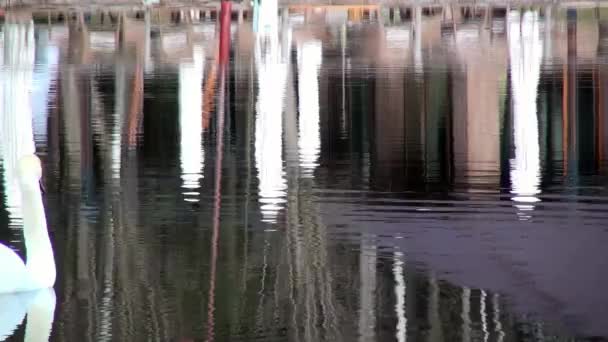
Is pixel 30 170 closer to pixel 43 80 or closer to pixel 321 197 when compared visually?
pixel 321 197

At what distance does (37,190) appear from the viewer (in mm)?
11578

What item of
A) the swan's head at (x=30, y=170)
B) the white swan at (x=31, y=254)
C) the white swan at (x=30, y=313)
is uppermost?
the swan's head at (x=30, y=170)

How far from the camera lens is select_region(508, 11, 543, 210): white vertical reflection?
55.3ft

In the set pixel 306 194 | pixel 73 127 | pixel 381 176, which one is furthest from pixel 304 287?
pixel 73 127

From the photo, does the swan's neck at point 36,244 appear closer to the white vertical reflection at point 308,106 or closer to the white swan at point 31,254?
the white swan at point 31,254

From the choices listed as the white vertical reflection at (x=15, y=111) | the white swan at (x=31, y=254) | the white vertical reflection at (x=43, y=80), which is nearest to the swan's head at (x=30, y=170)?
the white swan at (x=31, y=254)

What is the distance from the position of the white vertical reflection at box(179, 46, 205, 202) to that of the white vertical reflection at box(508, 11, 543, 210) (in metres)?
3.17

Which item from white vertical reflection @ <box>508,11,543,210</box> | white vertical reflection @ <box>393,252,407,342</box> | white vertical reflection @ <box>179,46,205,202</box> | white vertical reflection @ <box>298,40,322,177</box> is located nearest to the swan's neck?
white vertical reflection @ <box>393,252,407,342</box>

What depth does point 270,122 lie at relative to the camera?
23.8 m

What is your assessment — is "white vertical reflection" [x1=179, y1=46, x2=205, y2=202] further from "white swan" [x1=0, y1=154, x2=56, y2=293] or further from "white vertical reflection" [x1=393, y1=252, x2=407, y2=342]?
"white swan" [x1=0, y1=154, x2=56, y2=293]

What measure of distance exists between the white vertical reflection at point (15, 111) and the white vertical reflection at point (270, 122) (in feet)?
7.63

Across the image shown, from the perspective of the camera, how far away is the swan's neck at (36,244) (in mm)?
11422

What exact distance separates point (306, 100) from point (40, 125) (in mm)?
5017

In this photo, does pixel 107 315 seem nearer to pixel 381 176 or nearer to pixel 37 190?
pixel 37 190
